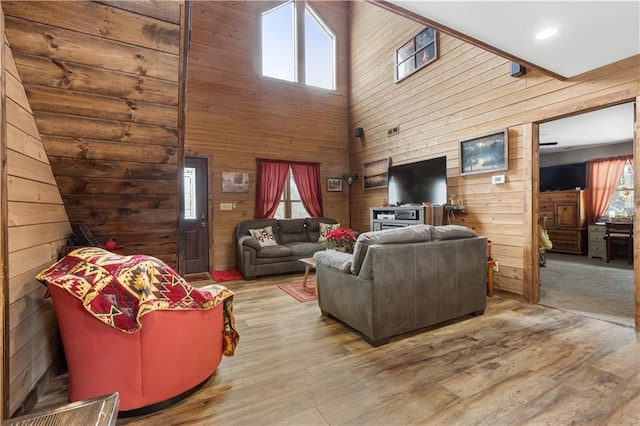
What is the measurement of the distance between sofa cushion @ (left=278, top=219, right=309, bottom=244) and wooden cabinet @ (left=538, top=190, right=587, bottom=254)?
5728mm

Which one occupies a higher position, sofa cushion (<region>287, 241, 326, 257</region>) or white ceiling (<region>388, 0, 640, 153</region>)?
white ceiling (<region>388, 0, 640, 153</region>)

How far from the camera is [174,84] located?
210 centimetres

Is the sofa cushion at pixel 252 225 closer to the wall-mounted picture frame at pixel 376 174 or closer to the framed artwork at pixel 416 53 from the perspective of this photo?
the wall-mounted picture frame at pixel 376 174

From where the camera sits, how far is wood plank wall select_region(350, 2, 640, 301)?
3.09 m

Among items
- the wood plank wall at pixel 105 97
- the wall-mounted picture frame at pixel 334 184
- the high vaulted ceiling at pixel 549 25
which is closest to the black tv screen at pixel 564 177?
the wall-mounted picture frame at pixel 334 184

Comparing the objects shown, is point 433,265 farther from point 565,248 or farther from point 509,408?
point 565,248

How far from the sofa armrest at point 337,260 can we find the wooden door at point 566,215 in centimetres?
656

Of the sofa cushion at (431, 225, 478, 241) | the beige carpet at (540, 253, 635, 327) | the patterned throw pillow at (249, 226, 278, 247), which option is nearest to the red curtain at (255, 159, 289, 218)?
the patterned throw pillow at (249, 226, 278, 247)

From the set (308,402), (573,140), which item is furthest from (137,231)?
(573,140)

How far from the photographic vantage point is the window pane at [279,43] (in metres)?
6.14

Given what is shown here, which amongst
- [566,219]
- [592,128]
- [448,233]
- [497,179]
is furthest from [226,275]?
[566,219]

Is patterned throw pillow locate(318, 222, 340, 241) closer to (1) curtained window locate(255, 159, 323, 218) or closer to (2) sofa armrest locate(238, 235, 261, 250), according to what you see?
(1) curtained window locate(255, 159, 323, 218)

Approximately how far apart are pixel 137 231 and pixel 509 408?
10.4ft

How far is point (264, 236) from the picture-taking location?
5.35 meters
